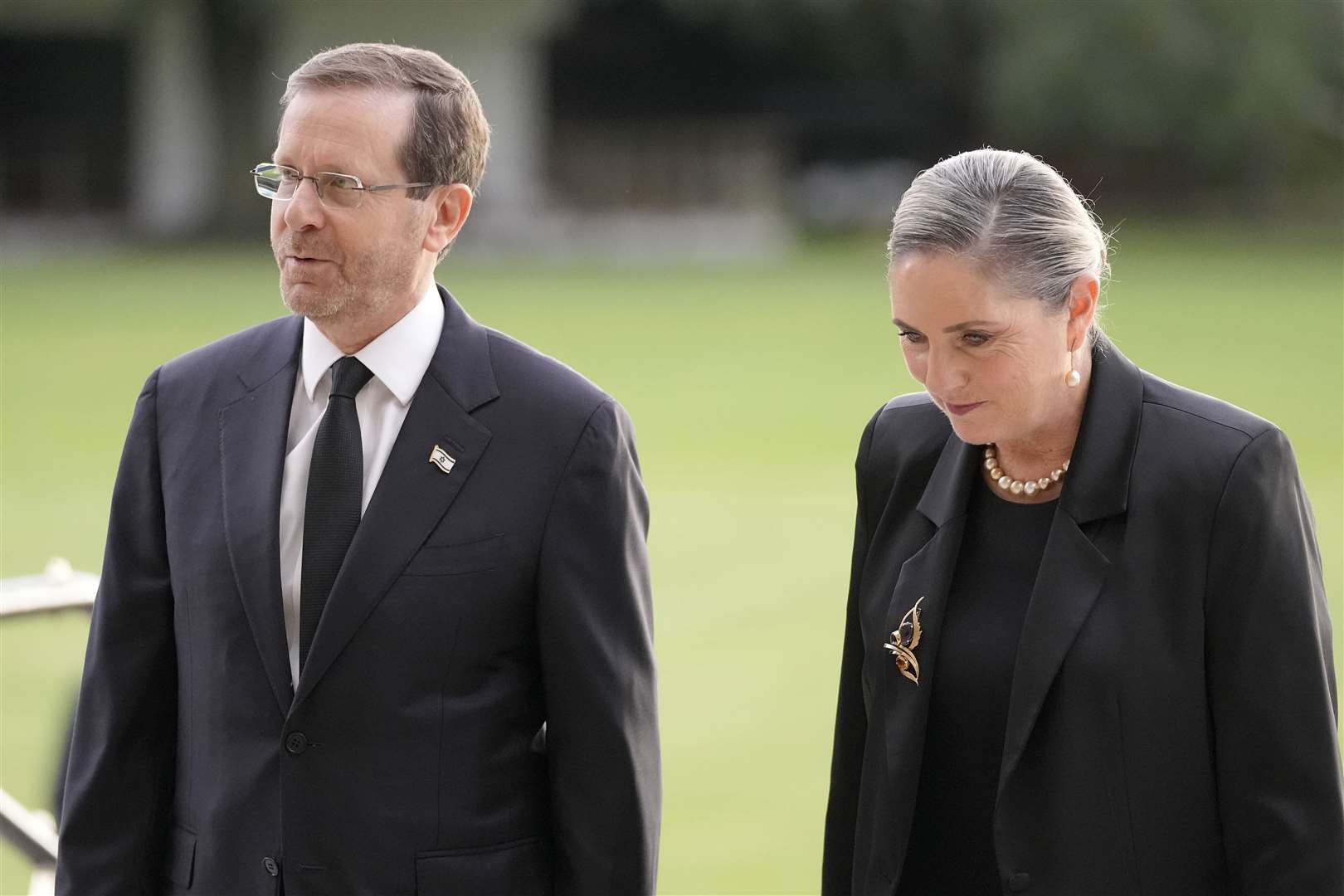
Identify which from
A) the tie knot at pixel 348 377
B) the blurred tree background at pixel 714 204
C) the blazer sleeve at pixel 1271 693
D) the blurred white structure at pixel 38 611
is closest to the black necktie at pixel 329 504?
the tie knot at pixel 348 377

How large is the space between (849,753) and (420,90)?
3.88ft

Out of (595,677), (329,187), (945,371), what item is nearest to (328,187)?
(329,187)

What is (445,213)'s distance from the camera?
8.64 ft

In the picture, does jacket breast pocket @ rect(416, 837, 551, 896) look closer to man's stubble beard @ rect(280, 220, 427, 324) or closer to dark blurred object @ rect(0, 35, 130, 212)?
man's stubble beard @ rect(280, 220, 427, 324)

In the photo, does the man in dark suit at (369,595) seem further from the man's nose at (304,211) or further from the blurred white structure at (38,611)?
the blurred white structure at (38,611)

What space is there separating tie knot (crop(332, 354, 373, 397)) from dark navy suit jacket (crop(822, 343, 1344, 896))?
93 cm

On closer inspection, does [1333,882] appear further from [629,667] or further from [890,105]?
[890,105]

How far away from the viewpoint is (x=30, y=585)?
369 cm

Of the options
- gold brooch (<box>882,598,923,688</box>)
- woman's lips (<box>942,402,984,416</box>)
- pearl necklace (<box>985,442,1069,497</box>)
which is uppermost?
woman's lips (<box>942,402,984,416</box>)

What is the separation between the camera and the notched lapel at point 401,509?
2404 millimetres

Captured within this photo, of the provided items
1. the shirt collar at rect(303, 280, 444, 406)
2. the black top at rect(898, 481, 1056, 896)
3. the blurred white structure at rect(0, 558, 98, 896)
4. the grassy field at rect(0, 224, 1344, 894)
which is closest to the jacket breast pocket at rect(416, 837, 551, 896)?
the black top at rect(898, 481, 1056, 896)

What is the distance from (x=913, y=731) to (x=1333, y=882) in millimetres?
570

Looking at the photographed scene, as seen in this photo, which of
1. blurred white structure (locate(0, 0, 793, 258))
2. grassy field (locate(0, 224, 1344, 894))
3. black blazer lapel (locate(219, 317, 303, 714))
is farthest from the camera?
blurred white structure (locate(0, 0, 793, 258))

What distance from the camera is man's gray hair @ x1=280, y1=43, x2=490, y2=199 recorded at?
2.53 m
